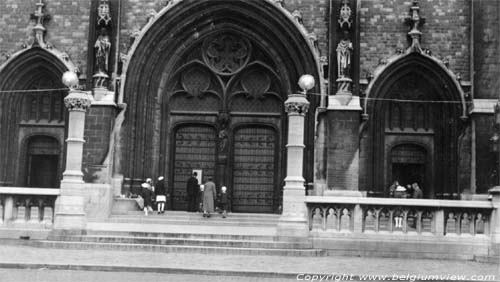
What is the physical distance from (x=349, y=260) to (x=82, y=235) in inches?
252

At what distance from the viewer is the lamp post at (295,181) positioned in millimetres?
16078

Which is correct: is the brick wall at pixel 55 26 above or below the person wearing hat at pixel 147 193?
above

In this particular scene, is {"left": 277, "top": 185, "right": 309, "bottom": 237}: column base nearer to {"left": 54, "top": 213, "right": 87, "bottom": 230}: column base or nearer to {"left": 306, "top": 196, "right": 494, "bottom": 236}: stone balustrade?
{"left": 306, "top": 196, "right": 494, "bottom": 236}: stone balustrade

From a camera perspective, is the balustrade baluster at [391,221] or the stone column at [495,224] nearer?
the stone column at [495,224]

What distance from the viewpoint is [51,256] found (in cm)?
1374

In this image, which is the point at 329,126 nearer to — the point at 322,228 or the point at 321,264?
the point at 322,228

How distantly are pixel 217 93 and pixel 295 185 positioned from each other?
367 inches

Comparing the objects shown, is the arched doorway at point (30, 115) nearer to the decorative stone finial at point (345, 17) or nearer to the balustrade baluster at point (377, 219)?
the decorative stone finial at point (345, 17)

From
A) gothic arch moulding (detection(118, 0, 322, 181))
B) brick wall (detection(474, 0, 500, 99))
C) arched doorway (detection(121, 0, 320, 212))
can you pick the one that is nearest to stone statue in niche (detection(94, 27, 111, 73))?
gothic arch moulding (detection(118, 0, 322, 181))

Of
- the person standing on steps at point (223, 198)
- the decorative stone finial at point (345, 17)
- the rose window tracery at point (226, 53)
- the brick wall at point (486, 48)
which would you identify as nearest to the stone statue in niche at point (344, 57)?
the decorative stone finial at point (345, 17)

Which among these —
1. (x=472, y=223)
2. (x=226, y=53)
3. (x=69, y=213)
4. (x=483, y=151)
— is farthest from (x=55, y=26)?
(x=472, y=223)

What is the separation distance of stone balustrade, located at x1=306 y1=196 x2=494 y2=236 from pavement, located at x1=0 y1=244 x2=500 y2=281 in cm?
104

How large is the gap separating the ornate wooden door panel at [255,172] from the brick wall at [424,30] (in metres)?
4.41

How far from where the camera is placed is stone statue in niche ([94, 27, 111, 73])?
74.9ft
